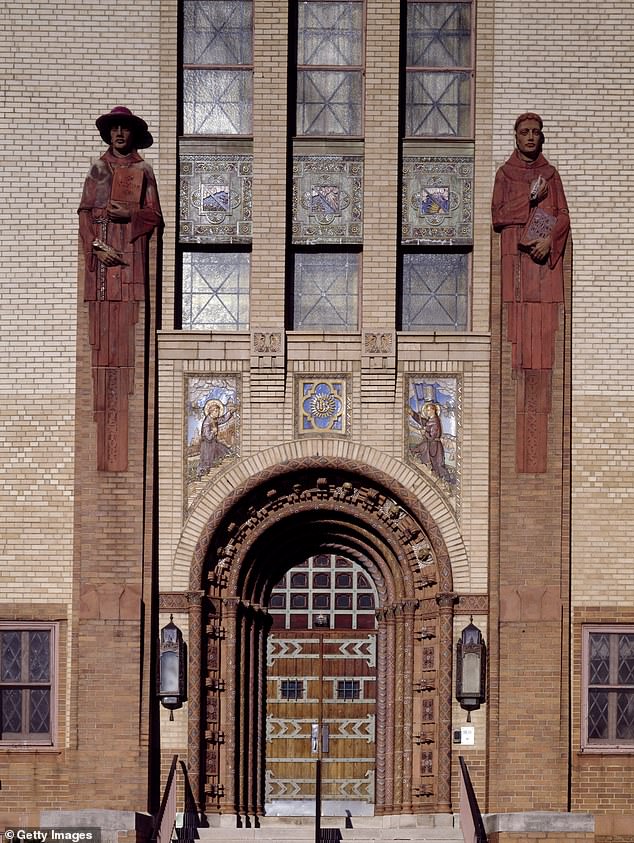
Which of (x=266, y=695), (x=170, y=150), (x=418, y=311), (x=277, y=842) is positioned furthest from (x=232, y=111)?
(x=277, y=842)

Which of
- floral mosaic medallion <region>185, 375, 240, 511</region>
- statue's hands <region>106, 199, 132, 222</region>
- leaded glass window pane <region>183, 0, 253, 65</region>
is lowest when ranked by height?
floral mosaic medallion <region>185, 375, 240, 511</region>

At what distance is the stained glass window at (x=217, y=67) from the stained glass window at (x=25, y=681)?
6.41 metres

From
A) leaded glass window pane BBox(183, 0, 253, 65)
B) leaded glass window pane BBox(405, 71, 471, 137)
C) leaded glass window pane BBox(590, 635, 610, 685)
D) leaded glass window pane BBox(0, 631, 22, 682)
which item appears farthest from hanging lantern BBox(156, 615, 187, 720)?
leaded glass window pane BBox(183, 0, 253, 65)

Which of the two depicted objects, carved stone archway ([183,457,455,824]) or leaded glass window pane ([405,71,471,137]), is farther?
leaded glass window pane ([405,71,471,137])

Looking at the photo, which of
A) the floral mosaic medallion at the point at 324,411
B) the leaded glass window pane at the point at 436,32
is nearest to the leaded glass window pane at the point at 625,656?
the floral mosaic medallion at the point at 324,411

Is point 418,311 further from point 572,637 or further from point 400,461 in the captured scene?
point 572,637

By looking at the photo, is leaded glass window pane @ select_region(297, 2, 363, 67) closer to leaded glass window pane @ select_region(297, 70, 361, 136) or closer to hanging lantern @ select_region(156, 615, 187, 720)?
leaded glass window pane @ select_region(297, 70, 361, 136)

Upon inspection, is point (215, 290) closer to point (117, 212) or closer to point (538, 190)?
point (117, 212)

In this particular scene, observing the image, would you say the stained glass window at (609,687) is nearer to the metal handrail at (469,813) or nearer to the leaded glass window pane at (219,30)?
the metal handrail at (469,813)

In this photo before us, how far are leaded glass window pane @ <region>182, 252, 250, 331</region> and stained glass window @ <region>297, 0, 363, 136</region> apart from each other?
1.85 metres

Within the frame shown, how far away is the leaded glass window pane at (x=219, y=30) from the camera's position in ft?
83.4

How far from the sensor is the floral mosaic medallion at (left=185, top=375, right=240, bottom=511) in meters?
24.6

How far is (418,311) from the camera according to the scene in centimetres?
2528

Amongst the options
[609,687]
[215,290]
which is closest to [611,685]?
[609,687]
